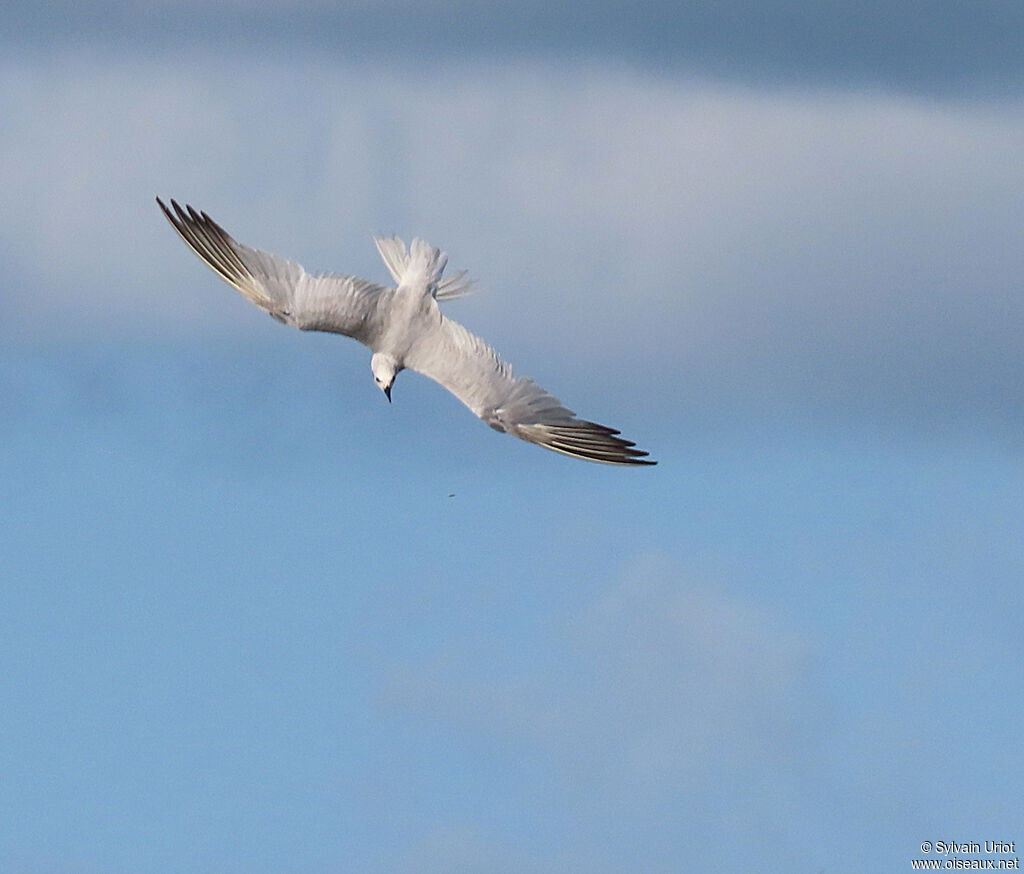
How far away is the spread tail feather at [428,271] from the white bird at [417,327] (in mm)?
20

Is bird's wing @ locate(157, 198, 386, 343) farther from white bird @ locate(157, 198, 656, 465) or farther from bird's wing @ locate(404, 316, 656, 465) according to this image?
bird's wing @ locate(404, 316, 656, 465)

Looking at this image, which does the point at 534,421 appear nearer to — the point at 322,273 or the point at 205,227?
the point at 322,273

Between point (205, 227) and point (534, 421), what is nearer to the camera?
point (534, 421)

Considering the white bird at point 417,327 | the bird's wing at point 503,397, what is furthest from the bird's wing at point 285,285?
the bird's wing at point 503,397

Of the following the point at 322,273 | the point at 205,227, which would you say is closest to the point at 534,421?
the point at 322,273

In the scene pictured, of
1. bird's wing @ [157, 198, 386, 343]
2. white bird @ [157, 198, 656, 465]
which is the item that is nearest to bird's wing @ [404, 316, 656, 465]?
white bird @ [157, 198, 656, 465]

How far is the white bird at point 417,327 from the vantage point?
46062mm

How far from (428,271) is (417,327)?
4.15 feet

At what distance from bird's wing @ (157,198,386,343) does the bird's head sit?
622 mm

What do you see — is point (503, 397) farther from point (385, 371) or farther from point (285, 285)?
point (285, 285)

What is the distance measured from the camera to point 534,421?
1816 inches

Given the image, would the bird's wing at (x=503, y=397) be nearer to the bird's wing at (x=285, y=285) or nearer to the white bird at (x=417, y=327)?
the white bird at (x=417, y=327)

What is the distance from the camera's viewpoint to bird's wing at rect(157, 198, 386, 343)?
46.9 meters

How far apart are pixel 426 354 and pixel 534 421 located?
254cm
